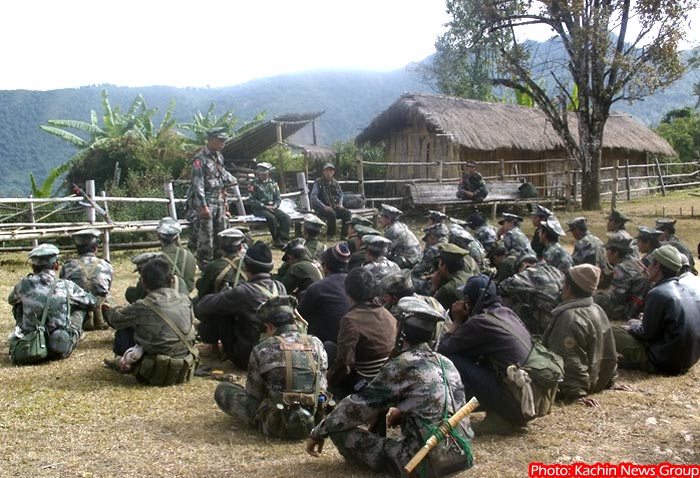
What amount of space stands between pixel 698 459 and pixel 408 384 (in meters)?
2.09

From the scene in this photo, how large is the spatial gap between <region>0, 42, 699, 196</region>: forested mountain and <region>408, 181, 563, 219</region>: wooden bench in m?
6.76

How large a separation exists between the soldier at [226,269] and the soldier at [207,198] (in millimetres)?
3113

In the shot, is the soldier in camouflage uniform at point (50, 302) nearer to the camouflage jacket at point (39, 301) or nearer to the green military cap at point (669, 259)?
the camouflage jacket at point (39, 301)

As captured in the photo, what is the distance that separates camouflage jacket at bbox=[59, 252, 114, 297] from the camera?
24.1ft

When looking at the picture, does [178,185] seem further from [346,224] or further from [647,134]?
[647,134]

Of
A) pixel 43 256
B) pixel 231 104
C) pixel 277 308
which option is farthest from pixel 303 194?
pixel 231 104

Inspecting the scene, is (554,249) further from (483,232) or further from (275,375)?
(275,375)

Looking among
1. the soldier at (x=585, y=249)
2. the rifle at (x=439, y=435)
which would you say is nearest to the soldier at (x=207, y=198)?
the soldier at (x=585, y=249)

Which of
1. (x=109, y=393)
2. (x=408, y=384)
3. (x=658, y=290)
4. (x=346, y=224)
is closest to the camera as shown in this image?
(x=408, y=384)

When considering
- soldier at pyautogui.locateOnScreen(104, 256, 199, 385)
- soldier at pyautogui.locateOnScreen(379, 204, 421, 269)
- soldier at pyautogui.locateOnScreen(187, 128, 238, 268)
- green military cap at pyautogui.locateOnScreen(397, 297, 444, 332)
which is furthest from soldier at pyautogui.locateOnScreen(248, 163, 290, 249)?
green military cap at pyautogui.locateOnScreen(397, 297, 444, 332)

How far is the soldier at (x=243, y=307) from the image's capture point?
591cm

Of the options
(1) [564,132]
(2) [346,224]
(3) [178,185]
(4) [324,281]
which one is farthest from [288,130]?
(4) [324,281]

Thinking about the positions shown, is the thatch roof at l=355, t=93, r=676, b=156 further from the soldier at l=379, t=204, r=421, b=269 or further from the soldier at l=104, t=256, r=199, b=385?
the soldier at l=104, t=256, r=199, b=385

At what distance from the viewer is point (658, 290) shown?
Answer: 617 cm
